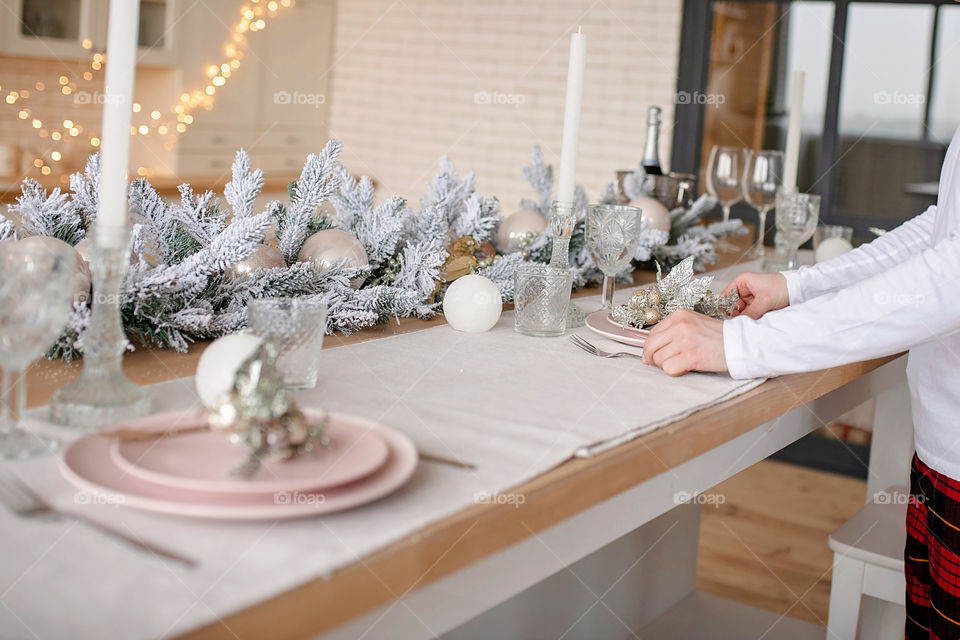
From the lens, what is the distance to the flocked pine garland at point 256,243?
111 cm

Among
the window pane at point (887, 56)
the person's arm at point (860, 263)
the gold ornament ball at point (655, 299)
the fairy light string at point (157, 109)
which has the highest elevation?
the window pane at point (887, 56)

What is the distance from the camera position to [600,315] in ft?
4.64

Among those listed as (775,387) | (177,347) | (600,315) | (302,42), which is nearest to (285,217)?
(177,347)

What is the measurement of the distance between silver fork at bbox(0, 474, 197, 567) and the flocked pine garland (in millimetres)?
310

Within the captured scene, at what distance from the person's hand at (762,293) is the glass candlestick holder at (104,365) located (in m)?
0.93

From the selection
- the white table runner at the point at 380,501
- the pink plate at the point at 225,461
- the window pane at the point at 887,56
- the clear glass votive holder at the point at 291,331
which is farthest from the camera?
the window pane at the point at 887,56

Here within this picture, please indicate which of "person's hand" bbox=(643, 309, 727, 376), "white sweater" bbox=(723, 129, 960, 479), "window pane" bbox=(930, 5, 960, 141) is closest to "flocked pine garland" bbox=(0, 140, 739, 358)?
"person's hand" bbox=(643, 309, 727, 376)

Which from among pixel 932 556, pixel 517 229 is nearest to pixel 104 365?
pixel 517 229

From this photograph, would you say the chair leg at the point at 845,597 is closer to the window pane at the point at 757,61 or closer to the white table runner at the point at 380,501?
the white table runner at the point at 380,501

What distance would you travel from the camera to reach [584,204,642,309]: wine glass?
1425 millimetres

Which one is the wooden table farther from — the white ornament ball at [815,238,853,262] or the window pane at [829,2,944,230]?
the window pane at [829,2,944,230]

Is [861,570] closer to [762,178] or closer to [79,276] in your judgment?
[762,178]

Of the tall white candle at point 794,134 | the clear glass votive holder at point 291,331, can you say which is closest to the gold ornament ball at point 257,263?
the clear glass votive holder at point 291,331

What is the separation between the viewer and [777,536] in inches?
127
